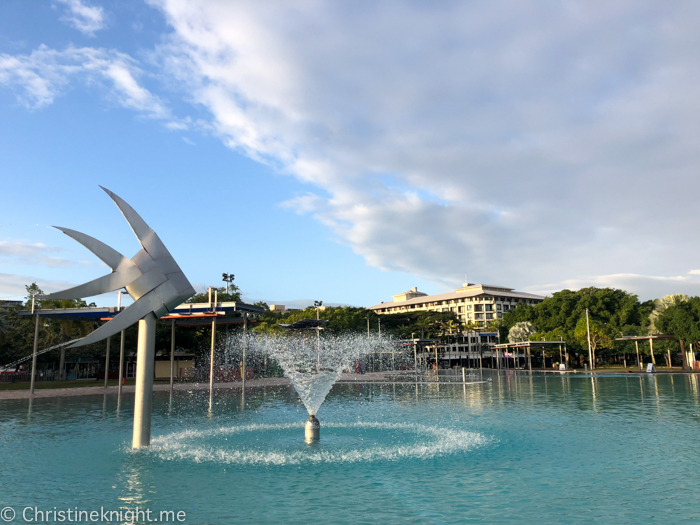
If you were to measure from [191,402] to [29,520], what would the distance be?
20938 millimetres

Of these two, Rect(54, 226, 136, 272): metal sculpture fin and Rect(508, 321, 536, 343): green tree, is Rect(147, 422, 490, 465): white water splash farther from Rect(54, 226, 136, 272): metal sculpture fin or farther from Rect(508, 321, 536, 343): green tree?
Rect(508, 321, 536, 343): green tree

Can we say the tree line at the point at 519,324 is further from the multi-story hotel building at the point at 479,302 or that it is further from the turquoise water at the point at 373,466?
the turquoise water at the point at 373,466

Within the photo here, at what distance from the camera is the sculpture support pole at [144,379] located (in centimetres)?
1349

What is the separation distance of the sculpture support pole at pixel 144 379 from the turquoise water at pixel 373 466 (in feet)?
1.77

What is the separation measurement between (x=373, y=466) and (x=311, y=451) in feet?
7.70

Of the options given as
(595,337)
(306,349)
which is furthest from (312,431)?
(595,337)

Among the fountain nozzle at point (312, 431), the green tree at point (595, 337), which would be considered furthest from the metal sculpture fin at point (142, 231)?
the green tree at point (595, 337)

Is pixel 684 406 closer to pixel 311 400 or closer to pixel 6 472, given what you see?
pixel 311 400

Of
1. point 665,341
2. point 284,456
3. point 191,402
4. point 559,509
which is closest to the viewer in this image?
point 559,509

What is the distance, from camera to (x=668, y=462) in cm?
1206

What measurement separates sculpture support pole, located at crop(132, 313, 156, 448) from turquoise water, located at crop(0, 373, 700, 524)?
1.77ft

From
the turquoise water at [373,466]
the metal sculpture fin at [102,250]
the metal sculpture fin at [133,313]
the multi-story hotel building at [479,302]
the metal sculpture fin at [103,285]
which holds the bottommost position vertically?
the turquoise water at [373,466]

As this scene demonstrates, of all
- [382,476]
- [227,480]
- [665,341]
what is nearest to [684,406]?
[382,476]

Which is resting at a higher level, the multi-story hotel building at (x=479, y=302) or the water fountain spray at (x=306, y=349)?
the multi-story hotel building at (x=479, y=302)
